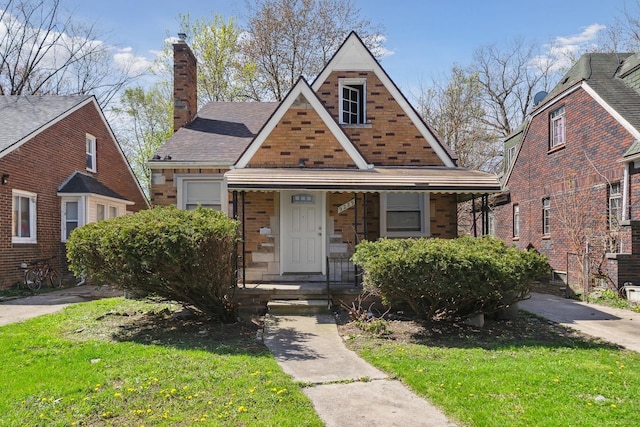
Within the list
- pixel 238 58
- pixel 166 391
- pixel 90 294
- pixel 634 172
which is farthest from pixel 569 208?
pixel 238 58

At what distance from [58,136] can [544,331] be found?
15.5 meters

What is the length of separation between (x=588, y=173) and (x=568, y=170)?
973 millimetres

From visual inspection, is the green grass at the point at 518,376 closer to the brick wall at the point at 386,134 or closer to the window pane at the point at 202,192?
the brick wall at the point at 386,134

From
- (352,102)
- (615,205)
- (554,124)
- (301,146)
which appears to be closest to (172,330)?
(301,146)

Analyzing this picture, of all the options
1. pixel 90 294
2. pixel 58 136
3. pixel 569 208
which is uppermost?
pixel 58 136

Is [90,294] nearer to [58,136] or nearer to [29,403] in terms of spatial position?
[58,136]

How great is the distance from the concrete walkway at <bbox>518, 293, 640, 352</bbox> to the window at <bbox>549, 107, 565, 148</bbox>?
5.79 m

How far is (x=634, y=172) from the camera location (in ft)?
38.6

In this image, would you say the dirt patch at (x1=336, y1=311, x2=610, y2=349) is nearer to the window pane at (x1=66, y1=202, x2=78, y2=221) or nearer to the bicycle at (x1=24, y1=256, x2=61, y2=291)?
the bicycle at (x1=24, y1=256, x2=61, y2=291)

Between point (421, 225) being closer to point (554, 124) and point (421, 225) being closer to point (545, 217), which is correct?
point (545, 217)

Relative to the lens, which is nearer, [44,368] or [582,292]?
[44,368]

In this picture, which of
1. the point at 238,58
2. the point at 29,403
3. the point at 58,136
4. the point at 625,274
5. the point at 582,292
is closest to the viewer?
the point at 29,403

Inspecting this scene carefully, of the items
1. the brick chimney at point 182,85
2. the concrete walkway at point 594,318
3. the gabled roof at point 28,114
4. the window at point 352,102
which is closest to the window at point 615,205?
the concrete walkway at point 594,318

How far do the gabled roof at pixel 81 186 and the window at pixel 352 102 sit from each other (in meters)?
9.06
